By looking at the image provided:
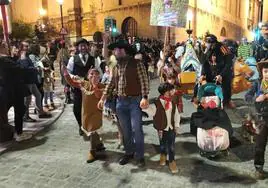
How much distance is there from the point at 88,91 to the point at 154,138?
1818 mm

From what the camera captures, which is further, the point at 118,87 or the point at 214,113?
the point at 214,113

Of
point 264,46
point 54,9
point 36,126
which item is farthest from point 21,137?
point 54,9

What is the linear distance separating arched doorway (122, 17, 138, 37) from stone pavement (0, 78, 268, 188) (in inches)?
839

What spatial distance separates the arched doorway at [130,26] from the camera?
2707 cm

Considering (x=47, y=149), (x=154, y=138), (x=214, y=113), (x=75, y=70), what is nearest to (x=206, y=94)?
(x=214, y=113)

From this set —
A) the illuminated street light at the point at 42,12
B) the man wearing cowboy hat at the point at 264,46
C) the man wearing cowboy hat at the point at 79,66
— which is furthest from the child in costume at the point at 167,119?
the illuminated street light at the point at 42,12

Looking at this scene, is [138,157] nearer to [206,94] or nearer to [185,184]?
[185,184]

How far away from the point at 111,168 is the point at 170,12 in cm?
343

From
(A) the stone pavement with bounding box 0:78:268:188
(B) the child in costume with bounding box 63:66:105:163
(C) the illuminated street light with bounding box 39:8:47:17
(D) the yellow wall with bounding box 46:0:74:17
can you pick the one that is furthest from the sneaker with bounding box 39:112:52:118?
(C) the illuminated street light with bounding box 39:8:47:17

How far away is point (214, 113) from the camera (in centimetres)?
536

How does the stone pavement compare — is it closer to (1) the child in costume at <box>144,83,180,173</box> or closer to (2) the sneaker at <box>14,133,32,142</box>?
(2) the sneaker at <box>14,133,32,142</box>

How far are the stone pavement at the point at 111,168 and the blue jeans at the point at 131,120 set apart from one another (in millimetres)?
321

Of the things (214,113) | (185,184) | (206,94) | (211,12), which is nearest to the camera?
(185,184)

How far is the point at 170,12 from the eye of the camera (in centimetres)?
665
